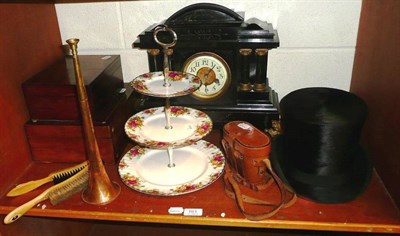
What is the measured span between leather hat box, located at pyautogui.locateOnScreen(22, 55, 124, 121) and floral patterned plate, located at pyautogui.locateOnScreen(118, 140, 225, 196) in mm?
159

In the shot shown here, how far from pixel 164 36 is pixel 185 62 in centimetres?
10

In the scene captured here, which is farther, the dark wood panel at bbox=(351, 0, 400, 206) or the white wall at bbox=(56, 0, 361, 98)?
the white wall at bbox=(56, 0, 361, 98)

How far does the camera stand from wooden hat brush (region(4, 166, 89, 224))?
92cm

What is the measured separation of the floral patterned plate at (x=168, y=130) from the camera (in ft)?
3.07

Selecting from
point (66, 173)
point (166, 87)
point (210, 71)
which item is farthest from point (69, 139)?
point (210, 71)

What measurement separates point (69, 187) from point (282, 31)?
0.81 metres

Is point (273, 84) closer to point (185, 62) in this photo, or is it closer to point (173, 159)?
point (185, 62)

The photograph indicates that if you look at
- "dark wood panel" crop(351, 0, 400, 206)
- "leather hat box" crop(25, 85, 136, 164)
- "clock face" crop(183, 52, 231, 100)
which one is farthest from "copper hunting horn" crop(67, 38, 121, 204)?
"dark wood panel" crop(351, 0, 400, 206)

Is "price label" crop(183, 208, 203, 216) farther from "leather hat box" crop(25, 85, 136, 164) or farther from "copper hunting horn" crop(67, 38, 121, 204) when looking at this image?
"leather hat box" crop(25, 85, 136, 164)

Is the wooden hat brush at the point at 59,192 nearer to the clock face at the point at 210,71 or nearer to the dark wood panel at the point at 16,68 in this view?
the dark wood panel at the point at 16,68

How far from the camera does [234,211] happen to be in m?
0.91

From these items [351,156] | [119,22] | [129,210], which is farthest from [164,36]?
[351,156]

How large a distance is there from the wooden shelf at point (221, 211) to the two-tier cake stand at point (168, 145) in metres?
0.03

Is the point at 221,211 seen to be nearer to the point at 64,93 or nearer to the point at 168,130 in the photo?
the point at 168,130
